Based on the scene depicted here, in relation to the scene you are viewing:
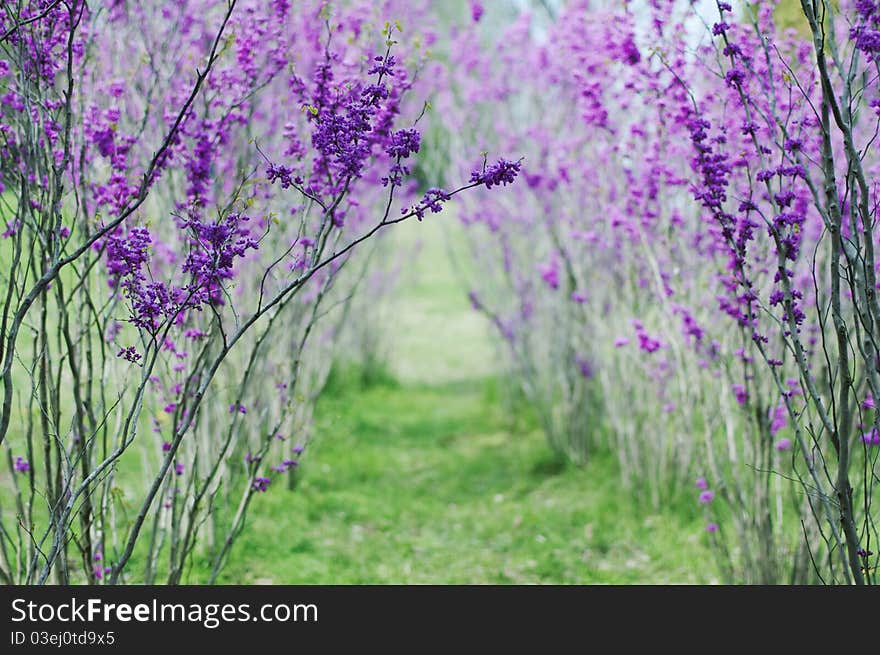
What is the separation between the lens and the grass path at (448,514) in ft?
14.9

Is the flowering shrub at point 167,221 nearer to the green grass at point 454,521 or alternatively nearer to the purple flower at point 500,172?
the purple flower at point 500,172

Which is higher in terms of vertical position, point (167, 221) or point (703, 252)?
point (167, 221)

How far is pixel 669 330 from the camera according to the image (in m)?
4.16

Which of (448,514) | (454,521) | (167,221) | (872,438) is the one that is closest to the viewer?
(872,438)

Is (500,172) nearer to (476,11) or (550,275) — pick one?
(550,275)

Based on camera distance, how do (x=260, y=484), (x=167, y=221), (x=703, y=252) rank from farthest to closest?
(x=703, y=252), (x=167, y=221), (x=260, y=484)

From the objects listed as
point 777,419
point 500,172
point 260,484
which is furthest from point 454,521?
point 500,172

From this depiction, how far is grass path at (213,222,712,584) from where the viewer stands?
4.53 metres

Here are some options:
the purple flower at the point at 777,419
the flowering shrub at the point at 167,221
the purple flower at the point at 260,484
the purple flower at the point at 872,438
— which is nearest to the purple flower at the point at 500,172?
the flowering shrub at the point at 167,221

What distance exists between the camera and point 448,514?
555 centimetres

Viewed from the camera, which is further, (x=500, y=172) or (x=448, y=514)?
(x=448, y=514)
